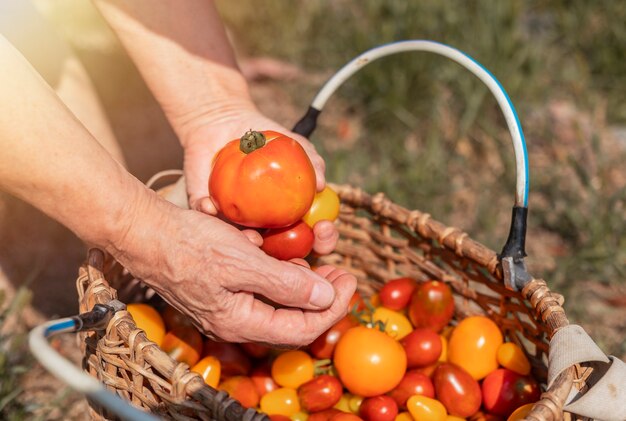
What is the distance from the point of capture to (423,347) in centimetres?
183

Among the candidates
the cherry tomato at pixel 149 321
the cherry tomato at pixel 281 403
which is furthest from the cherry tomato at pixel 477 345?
the cherry tomato at pixel 149 321

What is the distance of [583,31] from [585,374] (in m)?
2.48

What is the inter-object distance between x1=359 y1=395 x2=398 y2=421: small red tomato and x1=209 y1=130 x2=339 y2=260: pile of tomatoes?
510 mm

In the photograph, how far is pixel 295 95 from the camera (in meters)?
3.48

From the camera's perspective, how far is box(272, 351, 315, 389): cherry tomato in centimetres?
184

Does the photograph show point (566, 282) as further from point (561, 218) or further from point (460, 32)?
point (460, 32)

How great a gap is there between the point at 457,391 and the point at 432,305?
259 mm

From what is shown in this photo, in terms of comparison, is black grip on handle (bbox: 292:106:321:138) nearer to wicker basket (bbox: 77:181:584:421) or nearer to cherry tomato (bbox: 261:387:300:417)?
wicker basket (bbox: 77:181:584:421)

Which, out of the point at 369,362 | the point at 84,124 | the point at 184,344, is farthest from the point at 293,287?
the point at 84,124

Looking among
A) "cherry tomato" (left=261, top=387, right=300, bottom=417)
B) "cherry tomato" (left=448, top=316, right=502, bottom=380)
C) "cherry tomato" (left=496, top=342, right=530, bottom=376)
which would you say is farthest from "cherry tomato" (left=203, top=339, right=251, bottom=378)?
"cherry tomato" (left=496, top=342, right=530, bottom=376)

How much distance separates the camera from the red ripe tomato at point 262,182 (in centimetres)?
158

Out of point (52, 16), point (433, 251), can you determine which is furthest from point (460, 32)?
point (52, 16)

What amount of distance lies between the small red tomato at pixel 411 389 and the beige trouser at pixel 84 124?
47.5 inches

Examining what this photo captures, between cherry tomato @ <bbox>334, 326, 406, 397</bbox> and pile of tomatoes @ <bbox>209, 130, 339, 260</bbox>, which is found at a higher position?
pile of tomatoes @ <bbox>209, 130, 339, 260</bbox>
